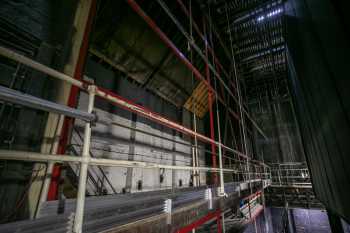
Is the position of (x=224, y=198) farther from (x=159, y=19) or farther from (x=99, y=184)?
(x=159, y=19)

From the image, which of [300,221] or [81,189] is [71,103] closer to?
[81,189]

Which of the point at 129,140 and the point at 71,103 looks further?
the point at 129,140

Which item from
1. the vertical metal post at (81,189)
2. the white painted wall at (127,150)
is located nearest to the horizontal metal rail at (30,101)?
the vertical metal post at (81,189)

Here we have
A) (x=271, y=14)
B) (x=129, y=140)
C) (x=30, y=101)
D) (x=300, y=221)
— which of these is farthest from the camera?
(x=300, y=221)

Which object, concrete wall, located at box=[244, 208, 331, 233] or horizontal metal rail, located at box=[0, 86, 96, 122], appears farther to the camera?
concrete wall, located at box=[244, 208, 331, 233]

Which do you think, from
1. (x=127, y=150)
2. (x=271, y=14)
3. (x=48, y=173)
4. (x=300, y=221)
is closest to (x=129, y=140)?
(x=127, y=150)

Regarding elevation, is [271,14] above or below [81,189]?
above

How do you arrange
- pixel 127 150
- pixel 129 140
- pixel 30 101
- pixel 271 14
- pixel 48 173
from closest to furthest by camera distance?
pixel 30 101 → pixel 48 173 → pixel 127 150 → pixel 129 140 → pixel 271 14

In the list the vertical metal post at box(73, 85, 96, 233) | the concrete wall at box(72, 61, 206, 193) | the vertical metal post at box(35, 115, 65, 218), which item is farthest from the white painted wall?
the vertical metal post at box(73, 85, 96, 233)

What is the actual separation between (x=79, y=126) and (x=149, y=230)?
13.7ft

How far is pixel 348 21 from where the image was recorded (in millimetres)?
1120

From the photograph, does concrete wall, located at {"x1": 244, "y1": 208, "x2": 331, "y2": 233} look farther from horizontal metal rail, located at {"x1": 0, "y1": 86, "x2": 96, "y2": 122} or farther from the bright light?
horizontal metal rail, located at {"x1": 0, "y1": 86, "x2": 96, "y2": 122}

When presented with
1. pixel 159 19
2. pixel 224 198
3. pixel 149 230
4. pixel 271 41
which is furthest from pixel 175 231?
pixel 271 41

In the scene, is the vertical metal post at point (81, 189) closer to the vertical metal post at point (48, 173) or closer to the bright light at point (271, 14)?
the vertical metal post at point (48, 173)
